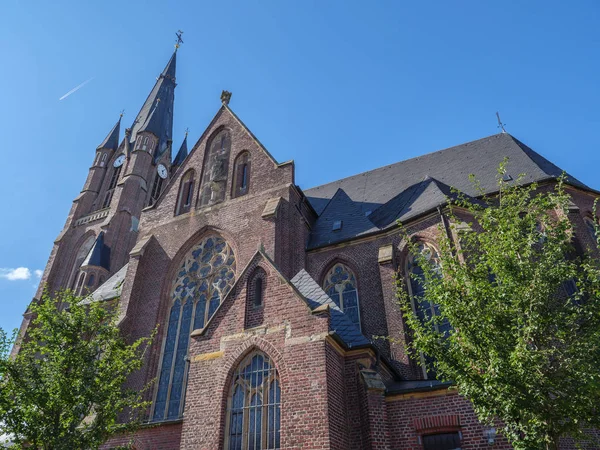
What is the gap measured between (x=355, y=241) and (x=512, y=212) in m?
8.47

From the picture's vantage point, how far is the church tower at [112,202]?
31.4 metres

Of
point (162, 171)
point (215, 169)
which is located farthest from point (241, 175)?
point (162, 171)

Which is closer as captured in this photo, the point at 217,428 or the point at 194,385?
the point at 217,428

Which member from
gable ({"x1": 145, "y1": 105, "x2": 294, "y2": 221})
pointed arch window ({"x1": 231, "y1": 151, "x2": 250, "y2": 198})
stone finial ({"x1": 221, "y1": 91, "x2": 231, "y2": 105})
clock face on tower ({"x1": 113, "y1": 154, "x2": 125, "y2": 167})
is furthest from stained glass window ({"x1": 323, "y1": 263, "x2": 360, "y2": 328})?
clock face on tower ({"x1": 113, "y1": 154, "x2": 125, "y2": 167})

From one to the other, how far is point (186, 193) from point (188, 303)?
18.7 feet

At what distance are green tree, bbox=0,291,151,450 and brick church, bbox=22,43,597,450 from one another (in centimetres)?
195

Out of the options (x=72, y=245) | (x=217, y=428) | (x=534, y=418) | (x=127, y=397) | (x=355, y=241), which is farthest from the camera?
(x=72, y=245)

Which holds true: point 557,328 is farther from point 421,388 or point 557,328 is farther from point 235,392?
point 235,392

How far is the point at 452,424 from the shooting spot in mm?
10242

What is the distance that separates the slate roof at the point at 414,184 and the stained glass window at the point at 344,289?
1.17 meters

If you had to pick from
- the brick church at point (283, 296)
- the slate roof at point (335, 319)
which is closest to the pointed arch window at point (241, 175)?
the brick church at point (283, 296)

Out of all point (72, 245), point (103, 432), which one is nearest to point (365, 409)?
point (103, 432)

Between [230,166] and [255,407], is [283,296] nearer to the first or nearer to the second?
[255,407]

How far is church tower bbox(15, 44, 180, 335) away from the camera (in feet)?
103
